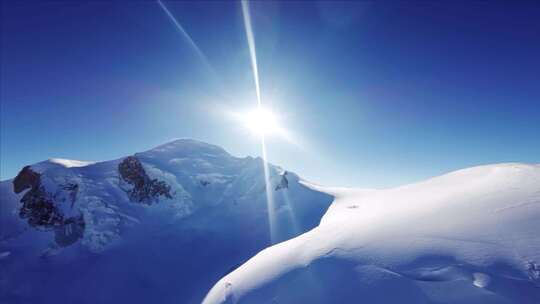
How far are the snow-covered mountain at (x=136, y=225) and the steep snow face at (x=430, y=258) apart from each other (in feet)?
79.2

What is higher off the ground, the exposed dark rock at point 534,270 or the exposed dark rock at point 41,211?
the exposed dark rock at point 534,270

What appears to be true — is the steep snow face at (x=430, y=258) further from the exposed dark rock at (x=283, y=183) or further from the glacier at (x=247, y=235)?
the exposed dark rock at (x=283, y=183)

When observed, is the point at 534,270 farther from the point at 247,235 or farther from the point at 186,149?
the point at 186,149

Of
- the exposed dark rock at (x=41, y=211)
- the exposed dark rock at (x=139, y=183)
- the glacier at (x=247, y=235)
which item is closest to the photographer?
the glacier at (x=247, y=235)

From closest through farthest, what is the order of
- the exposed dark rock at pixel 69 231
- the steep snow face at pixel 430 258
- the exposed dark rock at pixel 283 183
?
the steep snow face at pixel 430 258
the exposed dark rock at pixel 69 231
the exposed dark rock at pixel 283 183

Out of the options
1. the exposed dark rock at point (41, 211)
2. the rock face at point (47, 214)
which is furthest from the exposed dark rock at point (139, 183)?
the exposed dark rock at point (41, 211)

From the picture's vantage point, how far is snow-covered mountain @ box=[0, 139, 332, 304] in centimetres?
3628

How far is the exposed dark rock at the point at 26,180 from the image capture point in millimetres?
48031

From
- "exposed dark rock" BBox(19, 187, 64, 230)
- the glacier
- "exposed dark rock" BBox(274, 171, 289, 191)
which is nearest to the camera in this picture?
the glacier

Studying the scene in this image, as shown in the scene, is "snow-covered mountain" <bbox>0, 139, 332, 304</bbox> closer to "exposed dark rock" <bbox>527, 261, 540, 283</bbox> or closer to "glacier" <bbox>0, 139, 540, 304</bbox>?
"glacier" <bbox>0, 139, 540, 304</bbox>

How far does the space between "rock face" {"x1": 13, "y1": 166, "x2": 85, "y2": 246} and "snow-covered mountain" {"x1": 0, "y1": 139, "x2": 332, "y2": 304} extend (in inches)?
7.2

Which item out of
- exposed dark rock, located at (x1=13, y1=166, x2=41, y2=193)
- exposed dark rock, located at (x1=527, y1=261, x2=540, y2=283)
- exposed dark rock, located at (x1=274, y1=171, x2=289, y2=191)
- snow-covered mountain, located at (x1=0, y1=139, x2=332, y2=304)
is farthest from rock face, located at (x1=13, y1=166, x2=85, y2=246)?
exposed dark rock, located at (x1=527, y1=261, x2=540, y2=283)

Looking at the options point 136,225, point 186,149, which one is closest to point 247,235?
point 136,225

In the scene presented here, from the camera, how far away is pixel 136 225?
155 ft
